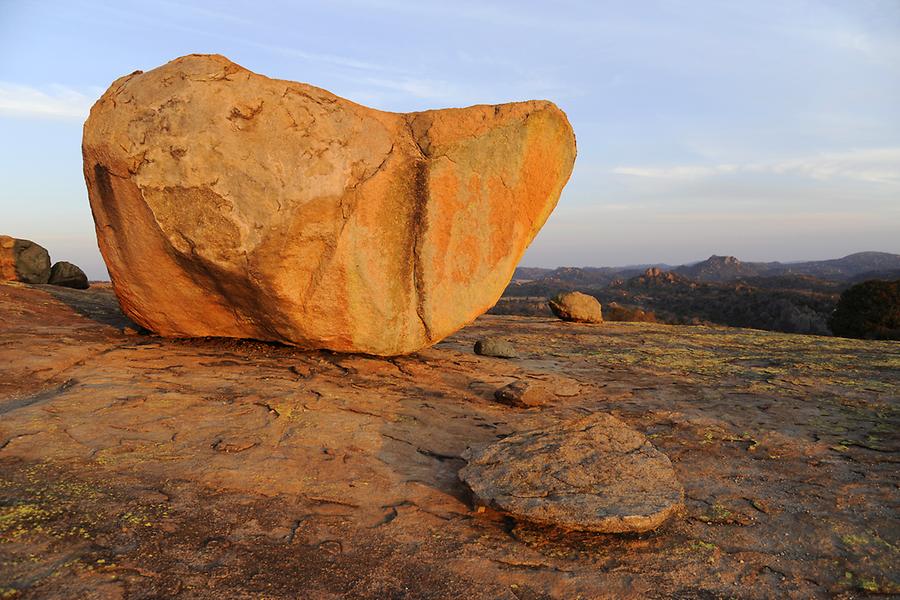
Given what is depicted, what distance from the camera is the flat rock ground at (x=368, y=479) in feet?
8.06

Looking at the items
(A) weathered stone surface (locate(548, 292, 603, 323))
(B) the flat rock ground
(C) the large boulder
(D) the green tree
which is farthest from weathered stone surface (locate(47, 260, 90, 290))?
(D) the green tree

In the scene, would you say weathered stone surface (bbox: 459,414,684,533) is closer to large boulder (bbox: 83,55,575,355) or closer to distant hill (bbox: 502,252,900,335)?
large boulder (bbox: 83,55,575,355)

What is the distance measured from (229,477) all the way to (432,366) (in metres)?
3.50

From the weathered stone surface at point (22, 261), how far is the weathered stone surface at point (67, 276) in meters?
0.21

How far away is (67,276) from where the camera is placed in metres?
11.6

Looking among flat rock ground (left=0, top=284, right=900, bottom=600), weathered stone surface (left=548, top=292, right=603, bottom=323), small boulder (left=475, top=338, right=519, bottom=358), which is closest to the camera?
flat rock ground (left=0, top=284, right=900, bottom=600)

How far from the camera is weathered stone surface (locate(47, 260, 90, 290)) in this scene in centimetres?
1153

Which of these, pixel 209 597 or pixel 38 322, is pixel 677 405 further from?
pixel 38 322

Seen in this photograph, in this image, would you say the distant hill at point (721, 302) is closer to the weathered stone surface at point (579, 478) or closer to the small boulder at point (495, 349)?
the small boulder at point (495, 349)

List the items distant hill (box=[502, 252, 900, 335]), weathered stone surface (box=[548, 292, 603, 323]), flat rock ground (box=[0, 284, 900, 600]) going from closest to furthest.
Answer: flat rock ground (box=[0, 284, 900, 600]), weathered stone surface (box=[548, 292, 603, 323]), distant hill (box=[502, 252, 900, 335])

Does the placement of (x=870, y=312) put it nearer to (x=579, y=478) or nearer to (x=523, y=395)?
(x=523, y=395)

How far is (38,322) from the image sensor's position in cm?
681

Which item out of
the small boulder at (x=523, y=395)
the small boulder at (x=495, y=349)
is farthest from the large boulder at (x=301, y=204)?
the small boulder at (x=523, y=395)

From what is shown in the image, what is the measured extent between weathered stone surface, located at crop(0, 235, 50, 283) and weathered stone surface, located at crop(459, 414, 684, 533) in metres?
11.5
